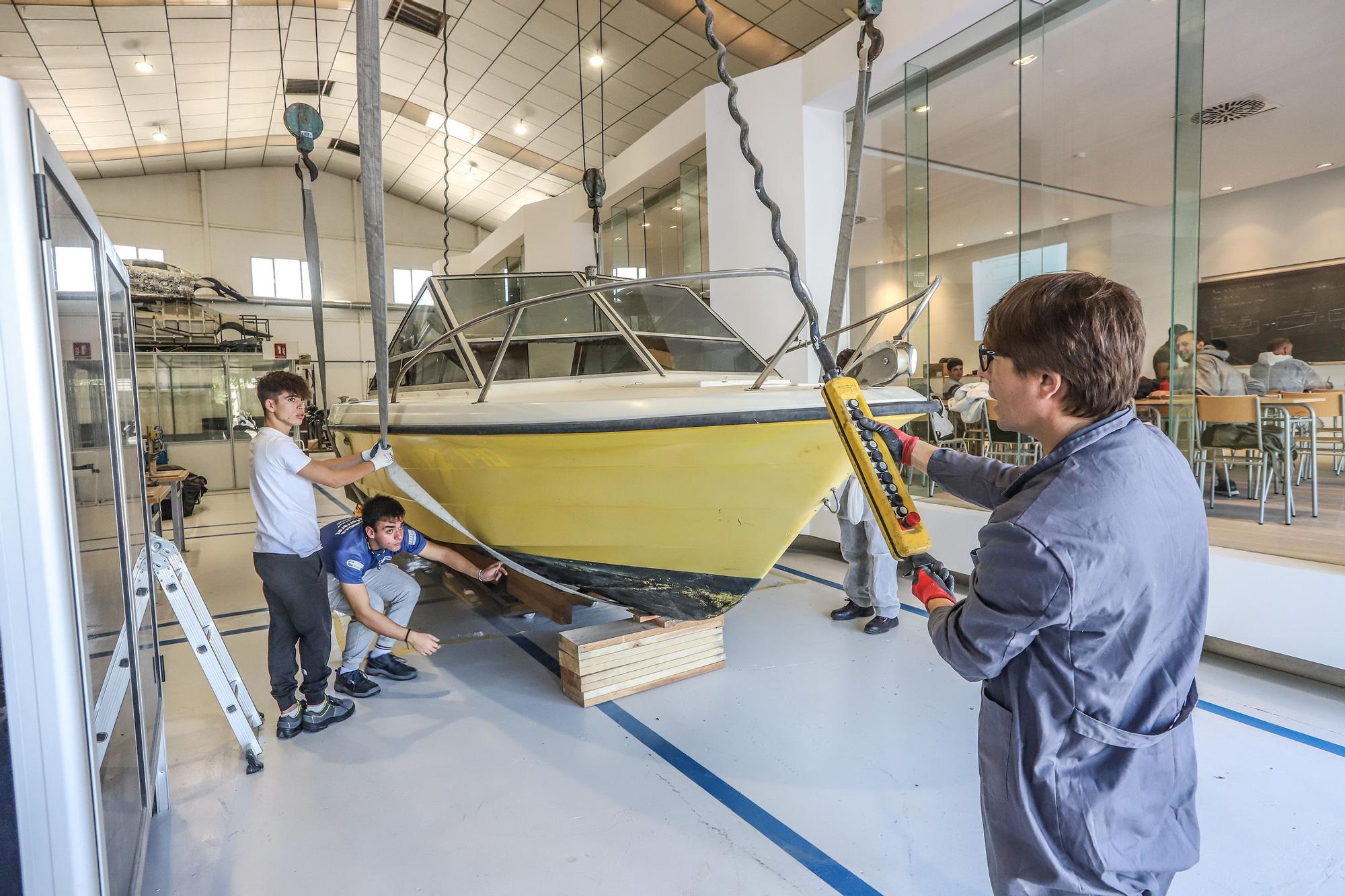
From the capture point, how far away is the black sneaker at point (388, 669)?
2.98m

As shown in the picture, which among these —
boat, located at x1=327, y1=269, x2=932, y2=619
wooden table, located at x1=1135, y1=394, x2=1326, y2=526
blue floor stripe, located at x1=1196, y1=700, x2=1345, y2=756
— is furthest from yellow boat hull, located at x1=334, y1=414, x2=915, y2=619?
wooden table, located at x1=1135, y1=394, x2=1326, y2=526

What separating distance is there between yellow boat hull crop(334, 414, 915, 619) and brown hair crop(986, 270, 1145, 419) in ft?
4.47

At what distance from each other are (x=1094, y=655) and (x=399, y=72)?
12893mm

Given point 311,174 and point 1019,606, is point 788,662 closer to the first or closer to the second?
point 1019,606

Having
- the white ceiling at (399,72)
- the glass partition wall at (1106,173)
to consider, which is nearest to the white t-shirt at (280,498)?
the glass partition wall at (1106,173)

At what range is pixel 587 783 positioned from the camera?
6.94ft

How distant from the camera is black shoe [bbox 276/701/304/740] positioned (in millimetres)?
2434

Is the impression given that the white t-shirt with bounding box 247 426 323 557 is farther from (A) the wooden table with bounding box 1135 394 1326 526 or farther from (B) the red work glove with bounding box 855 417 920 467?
(A) the wooden table with bounding box 1135 394 1326 526

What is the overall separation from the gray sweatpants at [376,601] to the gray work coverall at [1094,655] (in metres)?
2.44

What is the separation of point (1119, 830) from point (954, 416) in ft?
16.7

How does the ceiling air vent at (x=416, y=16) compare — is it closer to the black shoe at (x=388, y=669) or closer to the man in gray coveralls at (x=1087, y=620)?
the black shoe at (x=388, y=669)

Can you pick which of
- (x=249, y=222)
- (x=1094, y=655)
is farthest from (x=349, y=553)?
(x=249, y=222)

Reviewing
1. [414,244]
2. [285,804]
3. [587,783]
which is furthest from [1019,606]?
[414,244]

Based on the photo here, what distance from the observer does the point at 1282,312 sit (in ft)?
27.8
